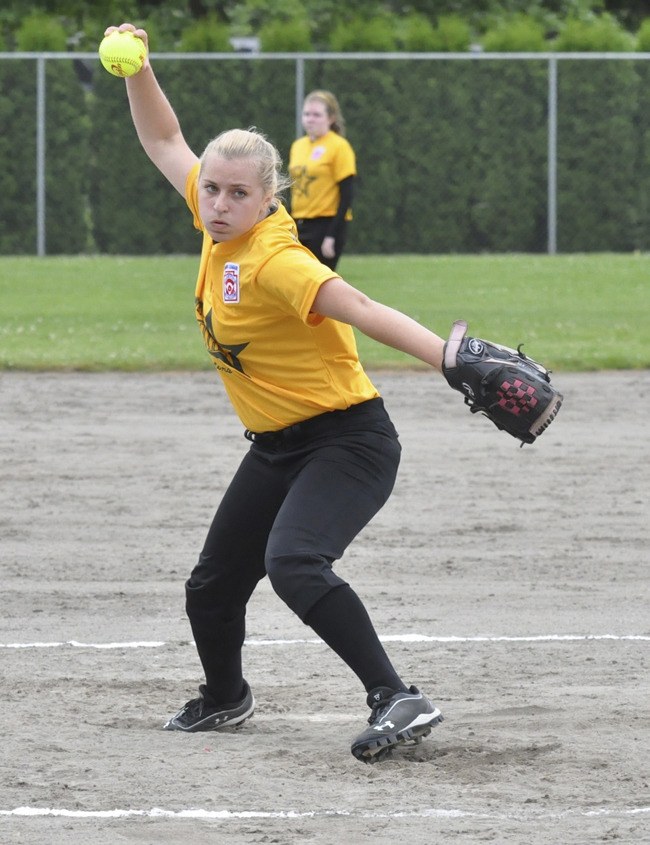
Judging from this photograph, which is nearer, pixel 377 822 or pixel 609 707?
pixel 377 822

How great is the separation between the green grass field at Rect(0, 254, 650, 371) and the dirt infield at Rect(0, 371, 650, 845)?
2867 millimetres

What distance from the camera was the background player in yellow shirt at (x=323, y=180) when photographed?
14828 mm

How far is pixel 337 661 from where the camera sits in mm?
5797

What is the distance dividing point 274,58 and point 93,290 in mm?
5848

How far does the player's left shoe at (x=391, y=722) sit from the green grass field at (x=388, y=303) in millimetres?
8855

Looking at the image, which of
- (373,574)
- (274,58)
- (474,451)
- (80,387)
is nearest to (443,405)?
(474,451)

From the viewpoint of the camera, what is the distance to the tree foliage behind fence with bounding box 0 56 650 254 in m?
22.5

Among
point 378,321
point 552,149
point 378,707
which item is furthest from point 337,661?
point 552,149

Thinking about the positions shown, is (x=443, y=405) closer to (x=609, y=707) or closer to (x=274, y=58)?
(x=609, y=707)

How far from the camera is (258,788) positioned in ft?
14.0

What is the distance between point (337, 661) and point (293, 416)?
4.98 feet

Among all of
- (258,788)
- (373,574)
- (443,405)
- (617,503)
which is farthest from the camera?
(443,405)

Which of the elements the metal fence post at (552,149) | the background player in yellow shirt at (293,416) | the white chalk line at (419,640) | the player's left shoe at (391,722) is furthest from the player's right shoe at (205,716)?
the metal fence post at (552,149)

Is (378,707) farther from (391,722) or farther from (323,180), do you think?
(323,180)
